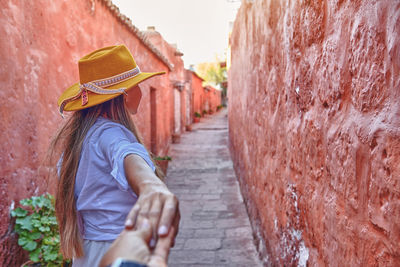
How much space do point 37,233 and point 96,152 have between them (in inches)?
86.1

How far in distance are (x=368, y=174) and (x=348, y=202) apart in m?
0.21

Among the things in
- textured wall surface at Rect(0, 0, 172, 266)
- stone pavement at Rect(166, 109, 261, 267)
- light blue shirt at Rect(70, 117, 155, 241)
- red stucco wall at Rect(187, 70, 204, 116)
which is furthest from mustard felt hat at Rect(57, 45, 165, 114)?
red stucco wall at Rect(187, 70, 204, 116)

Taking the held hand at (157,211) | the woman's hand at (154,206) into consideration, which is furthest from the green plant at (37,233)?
the held hand at (157,211)

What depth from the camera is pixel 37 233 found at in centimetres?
307

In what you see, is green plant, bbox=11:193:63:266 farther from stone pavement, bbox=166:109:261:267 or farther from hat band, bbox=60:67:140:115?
hat band, bbox=60:67:140:115

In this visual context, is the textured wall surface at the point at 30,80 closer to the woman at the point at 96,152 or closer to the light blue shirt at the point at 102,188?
the woman at the point at 96,152

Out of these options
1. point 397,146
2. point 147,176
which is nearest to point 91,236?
point 147,176

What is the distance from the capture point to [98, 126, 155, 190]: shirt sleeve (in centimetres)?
112

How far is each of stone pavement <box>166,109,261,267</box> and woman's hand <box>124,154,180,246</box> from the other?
10.3ft

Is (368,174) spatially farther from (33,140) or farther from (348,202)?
(33,140)

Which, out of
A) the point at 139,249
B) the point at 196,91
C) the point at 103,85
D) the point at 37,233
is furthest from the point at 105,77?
the point at 196,91

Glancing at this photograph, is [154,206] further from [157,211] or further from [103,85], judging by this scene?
[103,85]

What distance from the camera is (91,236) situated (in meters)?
1.38

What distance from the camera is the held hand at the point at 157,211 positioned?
80 centimetres
